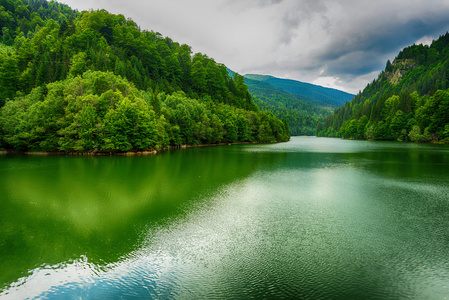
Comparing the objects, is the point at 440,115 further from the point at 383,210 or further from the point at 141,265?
the point at 141,265

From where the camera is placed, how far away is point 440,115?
82438 mm

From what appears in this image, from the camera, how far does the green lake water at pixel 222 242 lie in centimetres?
714

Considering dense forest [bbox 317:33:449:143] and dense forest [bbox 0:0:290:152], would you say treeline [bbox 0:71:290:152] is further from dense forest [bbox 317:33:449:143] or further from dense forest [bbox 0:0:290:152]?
dense forest [bbox 317:33:449:143]

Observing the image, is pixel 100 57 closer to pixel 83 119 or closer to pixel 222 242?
pixel 83 119

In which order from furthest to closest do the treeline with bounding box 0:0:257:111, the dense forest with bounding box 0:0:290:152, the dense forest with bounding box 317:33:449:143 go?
the dense forest with bounding box 317:33:449:143 < the treeline with bounding box 0:0:257:111 < the dense forest with bounding box 0:0:290:152

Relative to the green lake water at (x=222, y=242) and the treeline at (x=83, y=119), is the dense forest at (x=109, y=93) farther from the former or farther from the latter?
the green lake water at (x=222, y=242)

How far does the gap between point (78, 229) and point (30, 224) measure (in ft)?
8.74

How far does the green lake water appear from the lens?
7137 mm

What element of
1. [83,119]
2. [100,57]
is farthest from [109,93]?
[100,57]

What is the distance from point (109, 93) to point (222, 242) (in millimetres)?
46904

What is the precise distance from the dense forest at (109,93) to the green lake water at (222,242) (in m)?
29.6

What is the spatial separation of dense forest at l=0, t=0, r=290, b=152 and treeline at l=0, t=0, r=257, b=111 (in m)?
0.28

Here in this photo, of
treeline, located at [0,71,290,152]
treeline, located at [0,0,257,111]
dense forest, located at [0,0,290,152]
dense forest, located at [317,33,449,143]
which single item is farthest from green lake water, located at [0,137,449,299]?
dense forest, located at [317,33,449,143]

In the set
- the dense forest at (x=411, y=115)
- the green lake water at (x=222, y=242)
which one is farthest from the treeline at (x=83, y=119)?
the dense forest at (x=411, y=115)
